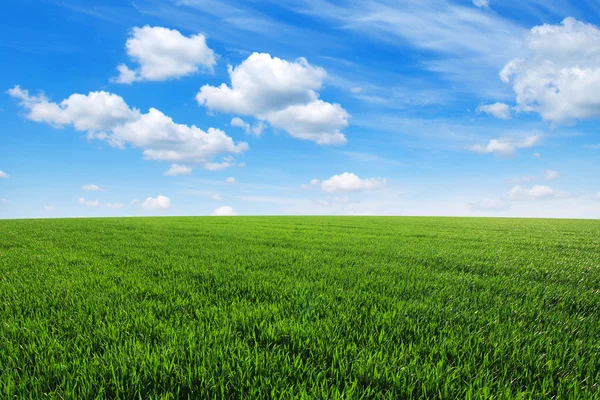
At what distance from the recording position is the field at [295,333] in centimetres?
246

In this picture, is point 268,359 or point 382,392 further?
point 268,359

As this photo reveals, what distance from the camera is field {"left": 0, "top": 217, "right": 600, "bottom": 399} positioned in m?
2.46

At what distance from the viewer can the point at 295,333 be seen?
126 inches

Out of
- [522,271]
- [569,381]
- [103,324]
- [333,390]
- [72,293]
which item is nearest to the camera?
[333,390]

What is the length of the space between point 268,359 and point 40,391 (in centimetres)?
163

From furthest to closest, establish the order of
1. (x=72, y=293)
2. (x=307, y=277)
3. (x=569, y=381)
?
(x=307, y=277) < (x=72, y=293) < (x=569, y=381)

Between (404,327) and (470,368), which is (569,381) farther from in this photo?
(404,327)

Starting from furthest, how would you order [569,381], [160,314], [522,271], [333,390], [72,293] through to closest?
[522,271] < [72,293] < [160,314] < [569,381] < [333,390]

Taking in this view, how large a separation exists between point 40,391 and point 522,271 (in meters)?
7.77

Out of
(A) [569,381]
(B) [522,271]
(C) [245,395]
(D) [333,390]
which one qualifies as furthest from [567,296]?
(C) [245,395]

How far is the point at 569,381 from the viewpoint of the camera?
2582mm

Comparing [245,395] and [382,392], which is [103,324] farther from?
[382,392]

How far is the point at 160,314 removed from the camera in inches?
153

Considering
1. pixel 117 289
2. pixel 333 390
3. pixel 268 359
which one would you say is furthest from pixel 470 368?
pixel 117 289
